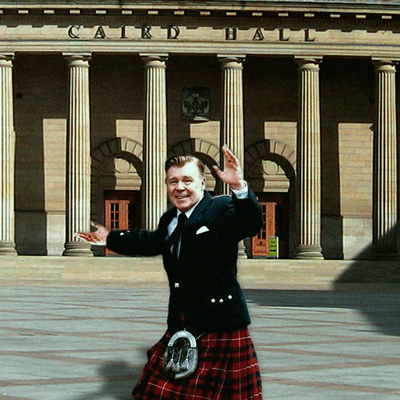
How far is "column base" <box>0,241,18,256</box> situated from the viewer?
56.9 meters

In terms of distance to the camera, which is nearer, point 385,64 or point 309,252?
point 309,252

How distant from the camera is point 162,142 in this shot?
5709cm

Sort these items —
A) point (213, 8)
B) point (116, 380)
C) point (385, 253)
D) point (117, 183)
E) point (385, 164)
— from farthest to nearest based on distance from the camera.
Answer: point (117, 183) < point (385, 164) < point (385, 253) < point (213, 8) < point (116, 380)

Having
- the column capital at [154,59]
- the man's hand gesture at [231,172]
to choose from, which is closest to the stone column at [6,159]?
the column capital at [154,59]

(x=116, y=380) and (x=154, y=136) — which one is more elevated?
(x=154, y=136)

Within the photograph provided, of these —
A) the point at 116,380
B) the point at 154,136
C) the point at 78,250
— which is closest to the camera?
the point at 116,380

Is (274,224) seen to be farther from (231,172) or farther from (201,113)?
(231,172)

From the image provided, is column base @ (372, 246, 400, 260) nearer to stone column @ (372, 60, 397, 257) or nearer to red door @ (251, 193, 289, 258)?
stone column @ (372, 60, 397, 257)

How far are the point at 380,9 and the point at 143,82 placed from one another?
12.0 meters

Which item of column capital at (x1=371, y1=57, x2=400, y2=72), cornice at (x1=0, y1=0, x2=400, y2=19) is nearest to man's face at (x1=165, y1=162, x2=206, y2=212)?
cornice at (x1=0, y1=0, x2=400, y2=19)

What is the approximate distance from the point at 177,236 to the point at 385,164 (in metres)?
49.5

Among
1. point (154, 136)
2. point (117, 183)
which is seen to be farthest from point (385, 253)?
point (117, 183)

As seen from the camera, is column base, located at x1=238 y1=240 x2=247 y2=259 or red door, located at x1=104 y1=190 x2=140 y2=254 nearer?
column base, located at x1=238 y1=240 x2=247 y2=259

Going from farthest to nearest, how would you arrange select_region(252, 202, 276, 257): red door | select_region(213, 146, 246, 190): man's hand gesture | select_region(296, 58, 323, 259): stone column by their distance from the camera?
select_region(252, 202, 276, 257): red door
select_region(296, 58, 323, 259): stone column
select_region(213, 146, 246, 190): man's hand gesture
